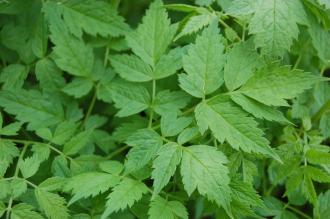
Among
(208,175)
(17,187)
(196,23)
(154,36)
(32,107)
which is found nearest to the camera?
(208,175)

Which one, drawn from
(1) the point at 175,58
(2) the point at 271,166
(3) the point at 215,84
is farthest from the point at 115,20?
(2) the point at 271,166

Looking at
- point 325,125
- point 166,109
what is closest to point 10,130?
point 166,109

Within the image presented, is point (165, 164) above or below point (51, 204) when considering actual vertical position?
above

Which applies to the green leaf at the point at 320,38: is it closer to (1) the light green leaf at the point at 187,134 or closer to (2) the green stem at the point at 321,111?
(2) the green stem at the point at 321,111

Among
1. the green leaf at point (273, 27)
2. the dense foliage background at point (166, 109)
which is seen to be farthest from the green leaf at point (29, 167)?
the green leaf at point (273, 27)

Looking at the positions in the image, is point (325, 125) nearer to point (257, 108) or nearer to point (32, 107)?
point (257, 108)
